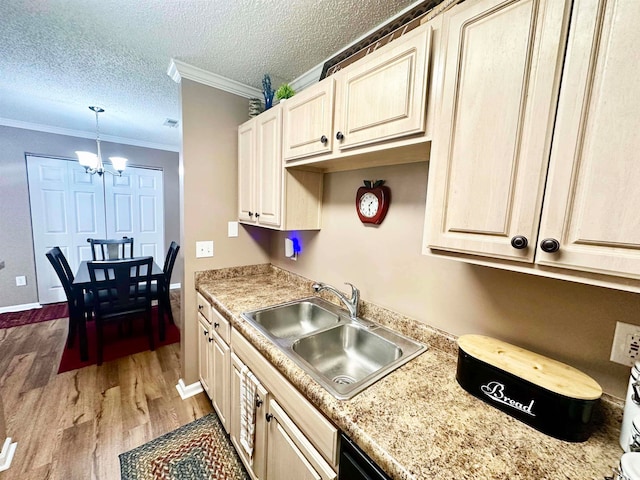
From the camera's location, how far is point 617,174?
565 millimetres

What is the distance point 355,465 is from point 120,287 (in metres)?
2.66

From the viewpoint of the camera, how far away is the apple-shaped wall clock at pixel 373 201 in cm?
138

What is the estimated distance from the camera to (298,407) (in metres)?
0.95

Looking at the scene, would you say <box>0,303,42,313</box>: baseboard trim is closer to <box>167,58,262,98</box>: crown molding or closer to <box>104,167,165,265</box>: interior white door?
<box>104,167,165,265</box>: interior white door

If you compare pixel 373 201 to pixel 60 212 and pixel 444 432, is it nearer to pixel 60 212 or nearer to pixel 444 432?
pixel 444 432

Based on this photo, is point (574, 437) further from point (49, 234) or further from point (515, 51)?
point (49, 234)

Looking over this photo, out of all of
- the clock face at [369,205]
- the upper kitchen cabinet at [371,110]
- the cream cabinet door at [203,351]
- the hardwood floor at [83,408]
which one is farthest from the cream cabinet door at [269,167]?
the hardwood floor at [83,408]

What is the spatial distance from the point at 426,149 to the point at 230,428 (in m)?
1.84

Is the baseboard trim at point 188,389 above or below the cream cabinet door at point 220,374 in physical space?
below

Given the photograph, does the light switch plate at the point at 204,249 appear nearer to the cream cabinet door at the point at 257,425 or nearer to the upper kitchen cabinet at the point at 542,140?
the cream cabinet door at the point at 257,425

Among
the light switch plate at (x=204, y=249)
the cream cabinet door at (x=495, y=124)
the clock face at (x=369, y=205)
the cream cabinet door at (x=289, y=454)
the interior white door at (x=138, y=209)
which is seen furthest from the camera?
the interior white door at (x=138, y=209)

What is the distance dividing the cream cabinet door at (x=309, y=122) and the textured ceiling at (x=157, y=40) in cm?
38

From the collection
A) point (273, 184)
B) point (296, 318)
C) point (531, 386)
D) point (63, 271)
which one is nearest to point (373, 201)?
point (273, 184)

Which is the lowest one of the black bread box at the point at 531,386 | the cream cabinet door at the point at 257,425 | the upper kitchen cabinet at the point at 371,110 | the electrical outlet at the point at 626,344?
the cream cabinet door at the point at 257,425
